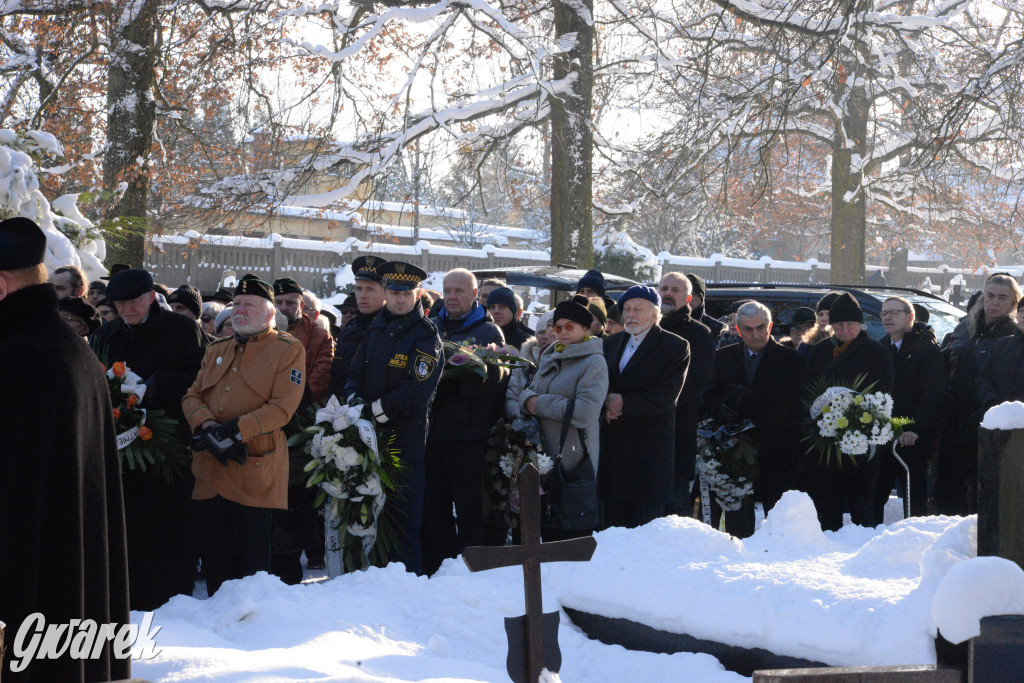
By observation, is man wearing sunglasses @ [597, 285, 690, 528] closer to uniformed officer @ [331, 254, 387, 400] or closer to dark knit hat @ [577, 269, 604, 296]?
uniformed officer @ [331, 254, 387, 400]

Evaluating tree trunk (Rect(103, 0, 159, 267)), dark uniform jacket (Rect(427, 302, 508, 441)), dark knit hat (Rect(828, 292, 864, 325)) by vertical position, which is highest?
tree trunk (Rect(103, 0, 159, 267))

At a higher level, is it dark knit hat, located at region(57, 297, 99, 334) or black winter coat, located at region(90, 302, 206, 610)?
dark knit hat, located at region(57, 297, 99, 334)

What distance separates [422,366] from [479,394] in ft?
2.13

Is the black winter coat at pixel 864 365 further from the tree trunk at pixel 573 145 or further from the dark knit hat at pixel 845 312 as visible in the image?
the tree trunk at pixel 573 145

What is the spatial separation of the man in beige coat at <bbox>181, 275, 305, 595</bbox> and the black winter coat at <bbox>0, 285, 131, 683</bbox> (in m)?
2.37

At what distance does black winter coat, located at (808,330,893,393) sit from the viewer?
742 centimetres

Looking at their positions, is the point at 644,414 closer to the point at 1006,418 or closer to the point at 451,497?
the point at 451,497

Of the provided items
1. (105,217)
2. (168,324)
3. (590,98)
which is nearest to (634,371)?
(168,324)

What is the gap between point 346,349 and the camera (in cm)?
667

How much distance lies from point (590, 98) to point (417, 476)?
7847 mm

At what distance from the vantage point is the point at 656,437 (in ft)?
21.6

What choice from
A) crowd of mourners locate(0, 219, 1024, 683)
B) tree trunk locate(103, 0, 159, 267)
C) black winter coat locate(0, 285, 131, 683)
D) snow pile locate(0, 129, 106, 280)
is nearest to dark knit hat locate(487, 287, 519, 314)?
crowd of mourners locate(0, 219, 1024, 683)

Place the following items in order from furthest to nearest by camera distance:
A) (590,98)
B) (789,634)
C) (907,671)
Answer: (590,98), (789,634), (907,671)

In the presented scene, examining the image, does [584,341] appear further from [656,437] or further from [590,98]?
[590,98]
